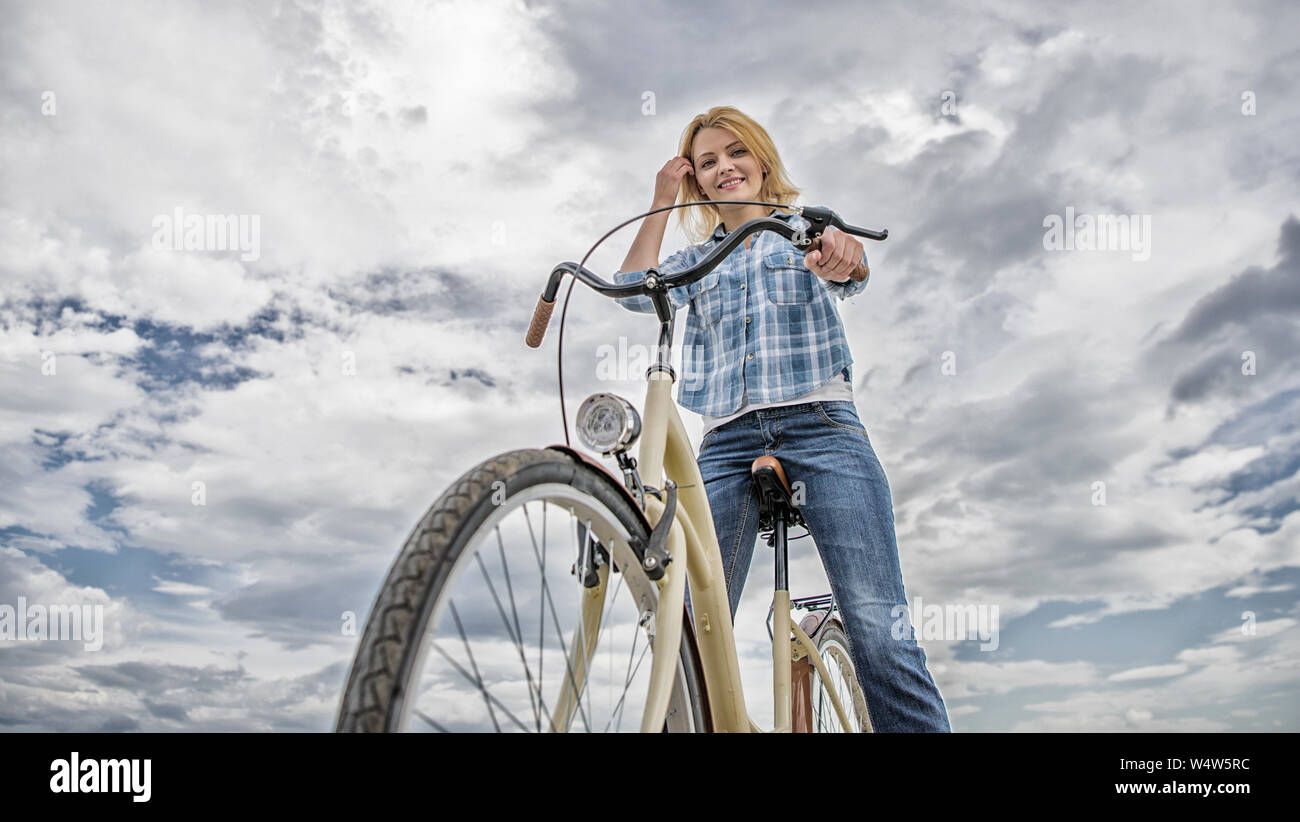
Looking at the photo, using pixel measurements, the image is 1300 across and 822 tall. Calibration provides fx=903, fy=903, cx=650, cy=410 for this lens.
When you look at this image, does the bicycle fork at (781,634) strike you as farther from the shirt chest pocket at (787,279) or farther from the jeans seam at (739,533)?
the shirt chest pocket at (787,279)

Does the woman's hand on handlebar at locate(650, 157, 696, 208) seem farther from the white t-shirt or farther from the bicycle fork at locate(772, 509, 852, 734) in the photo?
the bicycle fork at locate(772, 509, 852, 734)

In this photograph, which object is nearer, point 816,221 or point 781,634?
point 816,221

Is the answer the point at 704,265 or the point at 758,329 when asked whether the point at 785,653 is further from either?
the point at 704,265

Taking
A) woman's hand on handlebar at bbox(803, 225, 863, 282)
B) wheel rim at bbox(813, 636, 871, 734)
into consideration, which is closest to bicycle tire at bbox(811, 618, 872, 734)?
wheel rim at bbox(813, 636, 871, 734)

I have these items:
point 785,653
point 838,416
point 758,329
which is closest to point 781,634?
point 785,653

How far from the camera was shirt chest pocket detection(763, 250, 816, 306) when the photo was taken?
2.66 metres

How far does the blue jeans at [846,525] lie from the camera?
2.34m

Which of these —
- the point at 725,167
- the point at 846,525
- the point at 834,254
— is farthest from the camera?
the point at 725,167

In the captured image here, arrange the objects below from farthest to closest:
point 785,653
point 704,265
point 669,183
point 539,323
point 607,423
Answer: point 785,653
point 669,183
point 539,323
point 704,265
point 607,423

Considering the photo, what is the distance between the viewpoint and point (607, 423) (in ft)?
5.85

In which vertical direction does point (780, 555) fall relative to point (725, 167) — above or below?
below

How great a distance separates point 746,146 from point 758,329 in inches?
24.2
